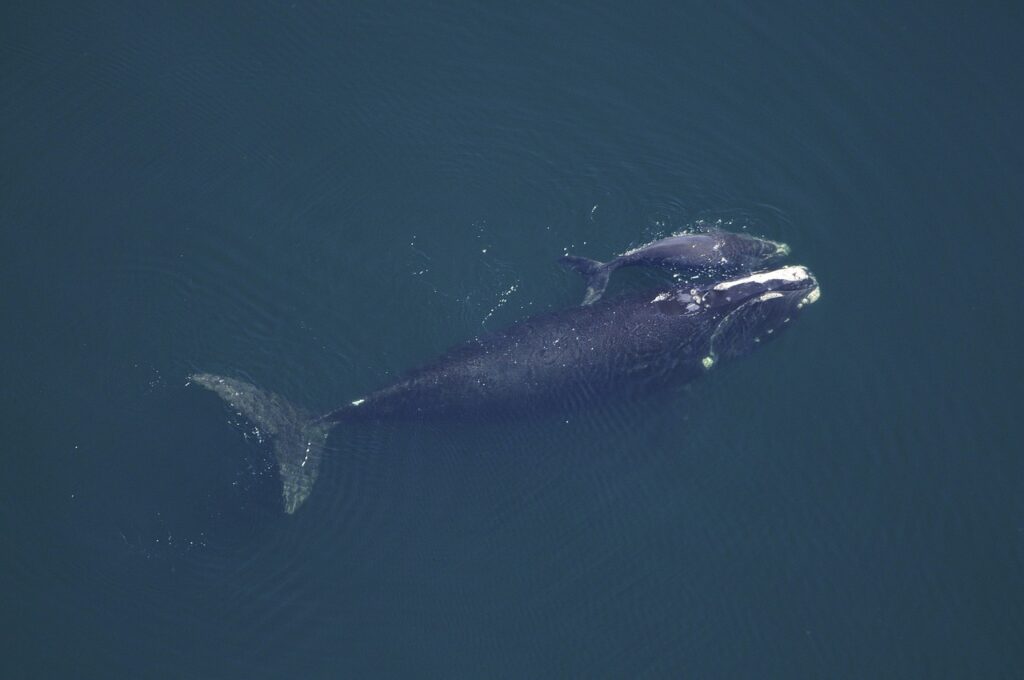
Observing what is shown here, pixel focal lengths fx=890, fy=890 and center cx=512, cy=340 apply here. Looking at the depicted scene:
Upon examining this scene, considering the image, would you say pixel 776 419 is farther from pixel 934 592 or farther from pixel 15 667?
pixel 15 667

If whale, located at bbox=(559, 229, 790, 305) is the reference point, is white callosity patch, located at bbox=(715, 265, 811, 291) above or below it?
below

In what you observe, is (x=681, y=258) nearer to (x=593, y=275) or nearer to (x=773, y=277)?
(x=593, y=275)

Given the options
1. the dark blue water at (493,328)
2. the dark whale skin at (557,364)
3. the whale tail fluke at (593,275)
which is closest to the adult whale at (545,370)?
the dark whale skin at (557,364)

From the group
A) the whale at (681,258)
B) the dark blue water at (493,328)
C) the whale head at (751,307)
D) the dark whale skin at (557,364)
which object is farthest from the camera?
the whale at (681,258)

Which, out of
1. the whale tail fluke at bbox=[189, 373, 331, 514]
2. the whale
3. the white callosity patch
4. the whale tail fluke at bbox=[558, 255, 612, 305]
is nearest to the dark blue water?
the whale tail fluke at bbox=[189, 373, 331, 514]

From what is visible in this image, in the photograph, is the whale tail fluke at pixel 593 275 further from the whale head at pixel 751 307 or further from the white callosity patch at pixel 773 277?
the white callosity patch at pixel 773 277

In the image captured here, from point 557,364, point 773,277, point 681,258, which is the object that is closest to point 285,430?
point 557,364

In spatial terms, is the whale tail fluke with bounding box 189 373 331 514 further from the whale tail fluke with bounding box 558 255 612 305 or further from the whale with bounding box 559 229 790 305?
the whale with bounding box 559 229 790 305
